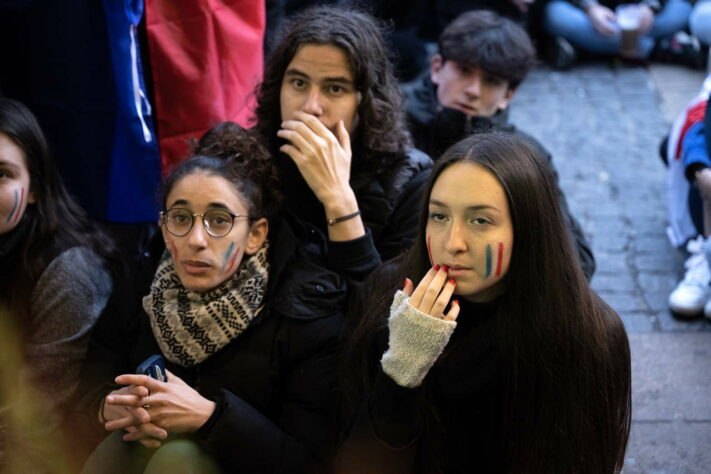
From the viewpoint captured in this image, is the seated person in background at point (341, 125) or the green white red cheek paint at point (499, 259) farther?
the seated person in background at point (341, 125)

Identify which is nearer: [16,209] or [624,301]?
[16,209]

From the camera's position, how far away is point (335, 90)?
3.10m

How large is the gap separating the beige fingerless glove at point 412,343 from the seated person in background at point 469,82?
67.9 inches

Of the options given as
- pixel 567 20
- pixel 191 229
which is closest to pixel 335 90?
pixel 191 229

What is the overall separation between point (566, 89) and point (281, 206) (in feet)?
15.5

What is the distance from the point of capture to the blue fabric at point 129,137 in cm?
314

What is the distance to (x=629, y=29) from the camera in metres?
7.30

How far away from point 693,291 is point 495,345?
6.96 ft

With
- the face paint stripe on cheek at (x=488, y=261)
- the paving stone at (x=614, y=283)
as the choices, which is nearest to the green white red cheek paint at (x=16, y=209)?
the face paint stripe on cheek at (x=488, y=261)

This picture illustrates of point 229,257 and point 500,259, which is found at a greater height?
point 500,259

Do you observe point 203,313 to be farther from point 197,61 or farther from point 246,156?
point 197,61

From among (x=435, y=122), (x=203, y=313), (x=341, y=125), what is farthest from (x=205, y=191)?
(x=435, y=122)

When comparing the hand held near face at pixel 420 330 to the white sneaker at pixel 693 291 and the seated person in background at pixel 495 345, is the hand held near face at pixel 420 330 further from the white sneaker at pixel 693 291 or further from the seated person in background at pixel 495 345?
the white sneaker at pixel 693 291

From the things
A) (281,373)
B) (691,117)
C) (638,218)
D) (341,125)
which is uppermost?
(341,125)
